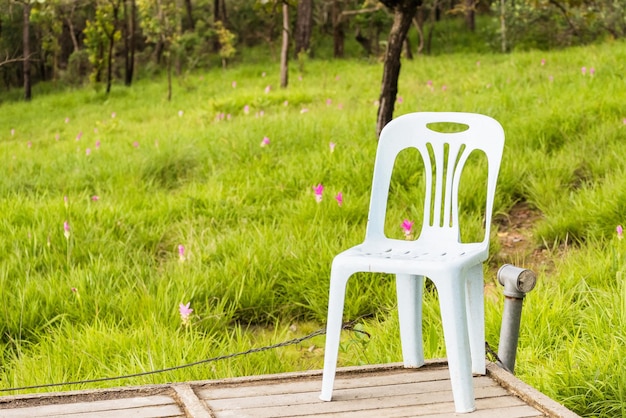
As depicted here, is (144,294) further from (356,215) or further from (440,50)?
(440,50)

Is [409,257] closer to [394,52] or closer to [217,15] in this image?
[394,52]

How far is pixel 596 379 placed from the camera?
9.82 ft

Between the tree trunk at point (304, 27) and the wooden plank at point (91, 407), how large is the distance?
65.9 ft

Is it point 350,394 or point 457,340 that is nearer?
point 457,340

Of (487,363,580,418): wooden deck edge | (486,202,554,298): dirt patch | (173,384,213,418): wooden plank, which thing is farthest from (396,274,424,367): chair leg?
(486,202,554,298): dirt patch

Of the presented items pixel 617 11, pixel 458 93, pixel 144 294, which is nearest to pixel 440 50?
pixel 617 11

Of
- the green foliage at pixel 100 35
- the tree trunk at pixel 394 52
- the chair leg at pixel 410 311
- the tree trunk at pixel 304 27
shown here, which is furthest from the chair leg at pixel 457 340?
the tree trunk at pixel 304 27

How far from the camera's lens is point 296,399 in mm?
2805

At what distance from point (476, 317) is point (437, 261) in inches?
18.0

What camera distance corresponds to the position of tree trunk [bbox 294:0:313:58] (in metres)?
22.6

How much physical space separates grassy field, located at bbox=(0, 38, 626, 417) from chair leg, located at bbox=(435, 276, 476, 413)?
0.52 m

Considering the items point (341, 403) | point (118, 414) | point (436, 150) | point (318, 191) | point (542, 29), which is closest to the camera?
point (118, 414)

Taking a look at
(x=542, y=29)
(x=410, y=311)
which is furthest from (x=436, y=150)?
(x=542, y=29)

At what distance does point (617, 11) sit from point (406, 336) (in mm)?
17699
